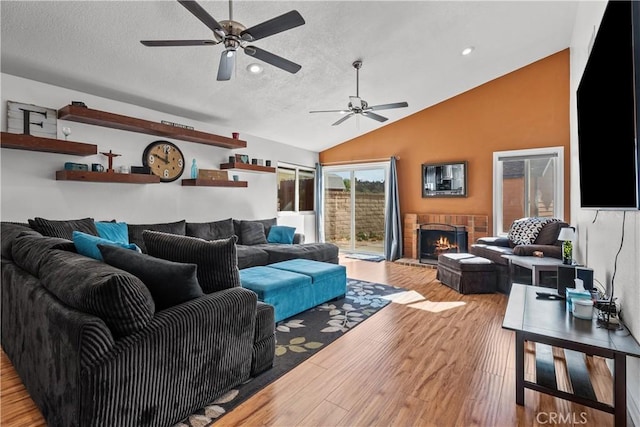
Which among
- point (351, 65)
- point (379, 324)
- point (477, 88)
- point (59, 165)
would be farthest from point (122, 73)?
point (477, 88)

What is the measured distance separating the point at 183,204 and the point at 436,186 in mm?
4468

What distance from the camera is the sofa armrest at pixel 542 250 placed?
3.82 m

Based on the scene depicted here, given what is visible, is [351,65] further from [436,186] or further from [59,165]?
[59,165]

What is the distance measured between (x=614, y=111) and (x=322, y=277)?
8.63 feet

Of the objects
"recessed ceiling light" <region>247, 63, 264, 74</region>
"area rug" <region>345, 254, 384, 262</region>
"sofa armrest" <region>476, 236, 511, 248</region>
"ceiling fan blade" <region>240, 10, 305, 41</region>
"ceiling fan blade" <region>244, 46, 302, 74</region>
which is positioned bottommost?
"area rug" <region>345, 254, 384, 262</region>

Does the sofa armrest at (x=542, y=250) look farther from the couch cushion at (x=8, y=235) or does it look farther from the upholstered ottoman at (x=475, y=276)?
the couch cushion at (x=8, y=235)

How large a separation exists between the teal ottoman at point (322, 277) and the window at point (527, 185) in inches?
130

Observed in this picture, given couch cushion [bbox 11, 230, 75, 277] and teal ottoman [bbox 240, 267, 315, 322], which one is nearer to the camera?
couch cushion [bbox 11, 230, 75, 277]

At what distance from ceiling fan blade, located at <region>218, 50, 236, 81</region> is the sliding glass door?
14.6 feet

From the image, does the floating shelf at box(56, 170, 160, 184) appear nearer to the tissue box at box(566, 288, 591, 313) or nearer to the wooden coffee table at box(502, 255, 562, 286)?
the tissue box at box(566, 288, 591, 313)

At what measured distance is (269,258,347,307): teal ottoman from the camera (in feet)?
10.9

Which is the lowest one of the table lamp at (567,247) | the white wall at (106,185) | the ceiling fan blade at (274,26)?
the table lamp at (567,247)

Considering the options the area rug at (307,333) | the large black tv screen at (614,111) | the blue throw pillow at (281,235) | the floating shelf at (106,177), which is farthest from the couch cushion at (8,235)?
the large black tv screen at (614,111)

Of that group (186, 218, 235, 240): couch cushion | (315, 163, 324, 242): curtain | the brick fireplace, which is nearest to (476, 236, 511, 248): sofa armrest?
the brick fireplace
